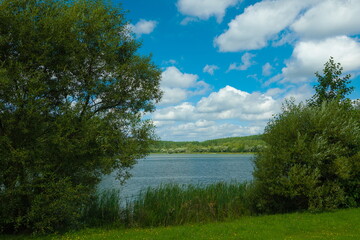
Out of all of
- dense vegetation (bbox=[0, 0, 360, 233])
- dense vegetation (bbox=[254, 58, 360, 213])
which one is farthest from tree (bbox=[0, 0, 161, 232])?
dense vegetation (bbox=[254, 58, 360, 213])

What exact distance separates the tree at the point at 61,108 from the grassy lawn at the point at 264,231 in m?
2.10

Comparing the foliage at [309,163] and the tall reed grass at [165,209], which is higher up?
the foliage at [309,163]

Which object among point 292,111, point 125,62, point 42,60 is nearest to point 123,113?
point 125,62

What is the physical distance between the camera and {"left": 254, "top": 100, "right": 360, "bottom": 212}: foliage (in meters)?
18.4

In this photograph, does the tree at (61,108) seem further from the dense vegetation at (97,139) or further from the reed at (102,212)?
the reed at (102,212)

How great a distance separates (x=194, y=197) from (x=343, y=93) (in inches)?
829

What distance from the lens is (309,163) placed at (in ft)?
61.4

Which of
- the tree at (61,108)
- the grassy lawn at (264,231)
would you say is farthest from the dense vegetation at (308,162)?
the tree at (61,108)

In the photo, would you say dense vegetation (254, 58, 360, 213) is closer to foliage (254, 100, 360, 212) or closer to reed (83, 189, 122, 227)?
foliage (254, 100, 360, 212)

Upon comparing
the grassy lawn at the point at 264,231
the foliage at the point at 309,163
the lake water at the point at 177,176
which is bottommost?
the lake water at the point at 177,176

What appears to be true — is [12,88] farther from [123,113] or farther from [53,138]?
[123,113]

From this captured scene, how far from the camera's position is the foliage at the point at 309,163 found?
723 inches

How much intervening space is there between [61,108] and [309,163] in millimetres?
14687

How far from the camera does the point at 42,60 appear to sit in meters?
15.6
